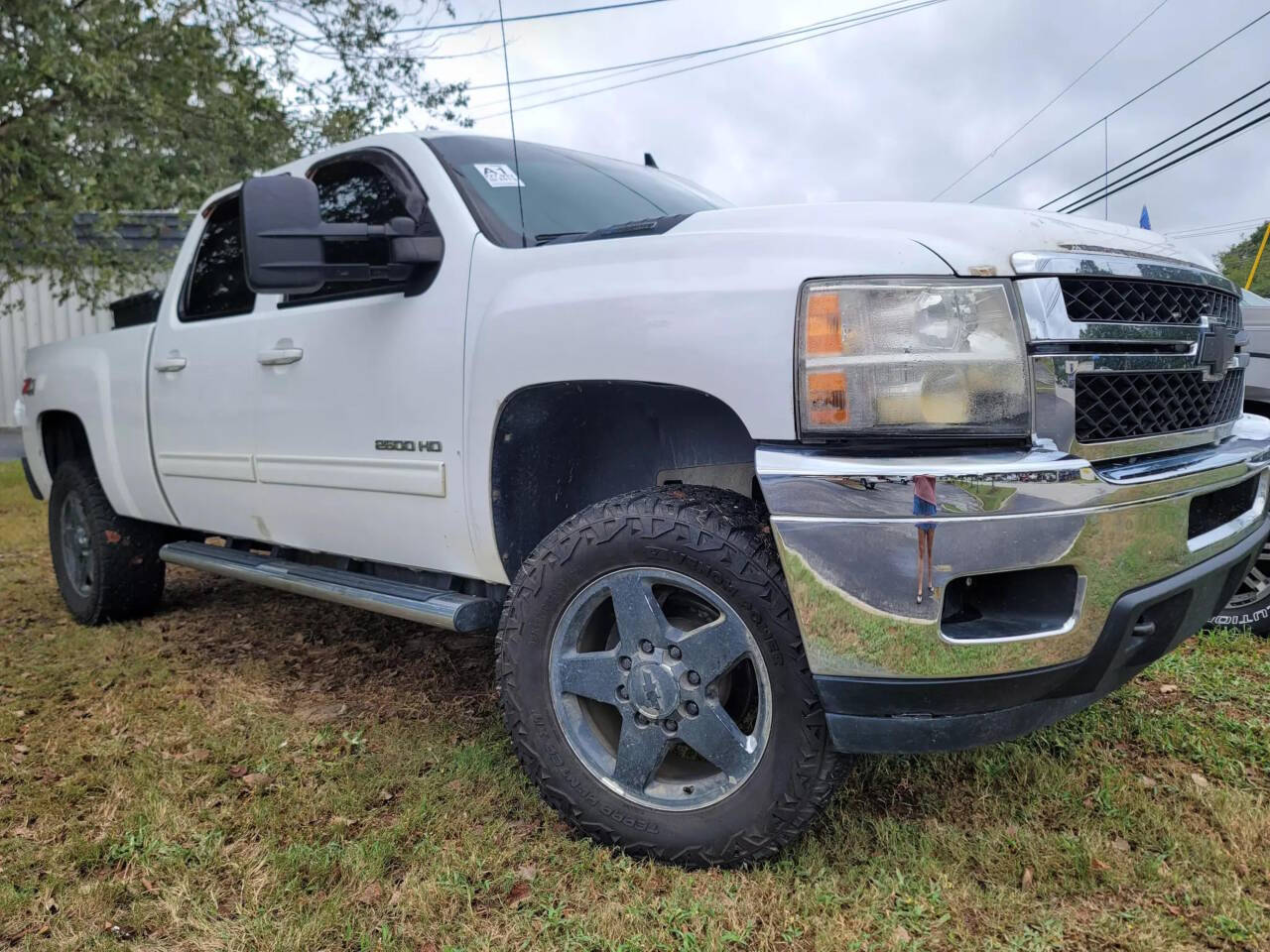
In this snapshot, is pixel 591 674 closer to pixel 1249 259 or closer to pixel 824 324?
pixel 824 324

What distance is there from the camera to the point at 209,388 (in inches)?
142

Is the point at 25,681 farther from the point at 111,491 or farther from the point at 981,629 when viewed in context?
the point at 981,629

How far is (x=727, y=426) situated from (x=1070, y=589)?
3.08 ft

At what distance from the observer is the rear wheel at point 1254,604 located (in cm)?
369

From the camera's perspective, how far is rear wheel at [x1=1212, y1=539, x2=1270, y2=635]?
12.1ft

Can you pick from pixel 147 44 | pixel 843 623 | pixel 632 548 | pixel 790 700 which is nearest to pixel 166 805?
pixel 632 548

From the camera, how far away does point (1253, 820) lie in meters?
2.33

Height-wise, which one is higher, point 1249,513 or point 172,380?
point 172,380

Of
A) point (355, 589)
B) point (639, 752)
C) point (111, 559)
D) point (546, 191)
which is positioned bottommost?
point (111, 559)

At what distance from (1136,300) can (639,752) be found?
1.49 metres

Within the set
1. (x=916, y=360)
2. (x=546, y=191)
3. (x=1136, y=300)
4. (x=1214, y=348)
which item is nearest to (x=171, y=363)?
(x=546, y=191)

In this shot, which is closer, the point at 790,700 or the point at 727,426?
the point at 790,700

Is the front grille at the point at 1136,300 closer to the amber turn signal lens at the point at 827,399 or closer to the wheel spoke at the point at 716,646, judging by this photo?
the amber turn signal lens at the point at 827,399

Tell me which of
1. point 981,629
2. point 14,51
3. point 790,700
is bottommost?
point 790,700
